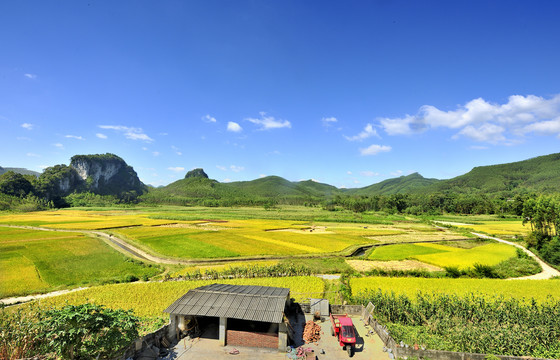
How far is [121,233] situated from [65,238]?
9097 millimetres

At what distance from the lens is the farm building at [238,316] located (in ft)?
44.7

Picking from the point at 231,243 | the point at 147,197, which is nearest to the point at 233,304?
the point at 231,243

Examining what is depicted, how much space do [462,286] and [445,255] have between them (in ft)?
48.9

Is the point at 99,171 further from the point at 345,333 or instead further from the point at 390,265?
the point at 345,333

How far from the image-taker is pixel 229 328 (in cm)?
1428

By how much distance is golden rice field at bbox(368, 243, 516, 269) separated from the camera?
108ft

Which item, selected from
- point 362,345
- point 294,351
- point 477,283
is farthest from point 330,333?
point 477,283

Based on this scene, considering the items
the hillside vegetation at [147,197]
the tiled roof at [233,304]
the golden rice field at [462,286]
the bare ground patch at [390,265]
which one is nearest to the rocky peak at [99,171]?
the hillside vegetation at [147,197]

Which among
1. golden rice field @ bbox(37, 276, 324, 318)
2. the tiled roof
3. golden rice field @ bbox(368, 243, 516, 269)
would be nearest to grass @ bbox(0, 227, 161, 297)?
golden rice field @ bbox(37, 276, 324, 318)

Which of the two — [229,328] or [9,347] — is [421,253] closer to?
[229,328]

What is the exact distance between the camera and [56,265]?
1140 inches

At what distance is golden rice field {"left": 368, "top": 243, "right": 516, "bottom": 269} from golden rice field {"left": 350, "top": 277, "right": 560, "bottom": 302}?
18.9 ft

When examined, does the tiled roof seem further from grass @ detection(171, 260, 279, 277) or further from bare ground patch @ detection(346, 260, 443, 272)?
bare ground patch @ detection(346, 260, 443, 272)

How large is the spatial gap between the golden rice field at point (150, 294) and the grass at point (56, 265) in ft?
→ 11.2
